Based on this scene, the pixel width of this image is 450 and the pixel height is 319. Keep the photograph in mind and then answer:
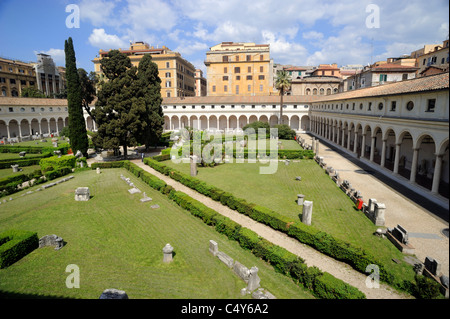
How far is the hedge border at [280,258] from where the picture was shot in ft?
29.0

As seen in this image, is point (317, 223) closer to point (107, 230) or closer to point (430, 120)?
point (430, 120)

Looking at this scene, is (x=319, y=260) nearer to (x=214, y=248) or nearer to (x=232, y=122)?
(x=214, y=248)

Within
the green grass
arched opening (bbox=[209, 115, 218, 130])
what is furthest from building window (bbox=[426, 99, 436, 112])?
arched opening (bbox=[209, 115, 218, 130])

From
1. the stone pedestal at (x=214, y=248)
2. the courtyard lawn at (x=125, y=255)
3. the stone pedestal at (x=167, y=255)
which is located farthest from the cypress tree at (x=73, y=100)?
the stone pedestal at (x=214, y=248)

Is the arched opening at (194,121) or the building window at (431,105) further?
the arched opening at (194,121)

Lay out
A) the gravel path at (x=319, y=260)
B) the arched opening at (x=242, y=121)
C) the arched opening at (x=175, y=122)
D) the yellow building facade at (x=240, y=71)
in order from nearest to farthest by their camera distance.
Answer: the gravel path at (x=319, y=260), the arched opening at (x=242, y=121), the arched opening at (x=175, y=122), the yellow building facade at (x=240, y=71)

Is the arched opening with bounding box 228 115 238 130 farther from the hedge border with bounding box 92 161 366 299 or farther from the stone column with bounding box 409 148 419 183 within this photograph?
the hedge border with bounding box 92 161 366 299

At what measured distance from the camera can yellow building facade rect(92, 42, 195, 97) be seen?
2977 inches

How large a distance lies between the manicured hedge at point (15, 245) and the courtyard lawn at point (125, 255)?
1.05ft

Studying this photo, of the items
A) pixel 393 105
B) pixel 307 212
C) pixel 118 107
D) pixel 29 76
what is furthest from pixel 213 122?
pixel 29 76

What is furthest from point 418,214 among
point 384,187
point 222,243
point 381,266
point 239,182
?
point 239,182

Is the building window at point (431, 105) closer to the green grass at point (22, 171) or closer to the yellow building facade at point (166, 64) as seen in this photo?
the green grass at point (22, 171)

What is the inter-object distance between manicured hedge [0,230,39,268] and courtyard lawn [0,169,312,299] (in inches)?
12.7

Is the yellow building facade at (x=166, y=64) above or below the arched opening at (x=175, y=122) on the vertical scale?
above
